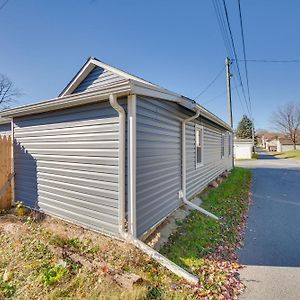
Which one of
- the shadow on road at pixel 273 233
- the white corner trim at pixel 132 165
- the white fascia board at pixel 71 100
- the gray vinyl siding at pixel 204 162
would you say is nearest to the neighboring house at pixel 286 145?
the gray vinyl siding at pixel 204 162

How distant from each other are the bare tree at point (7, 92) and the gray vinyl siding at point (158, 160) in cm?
3549

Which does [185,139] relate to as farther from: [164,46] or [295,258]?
[164,46]

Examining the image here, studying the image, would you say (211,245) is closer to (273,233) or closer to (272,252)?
(272,252)

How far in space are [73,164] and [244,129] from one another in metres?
57.1

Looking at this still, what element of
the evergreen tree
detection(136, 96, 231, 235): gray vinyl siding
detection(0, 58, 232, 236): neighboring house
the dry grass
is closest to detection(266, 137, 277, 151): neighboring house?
the evergreen tree

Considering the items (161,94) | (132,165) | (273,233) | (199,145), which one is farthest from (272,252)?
(199,145)

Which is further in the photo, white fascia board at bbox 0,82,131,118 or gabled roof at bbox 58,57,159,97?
gabled roof at bbox 58,57,159,97

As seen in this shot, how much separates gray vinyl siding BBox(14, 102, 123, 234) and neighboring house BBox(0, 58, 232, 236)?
0.7 inches

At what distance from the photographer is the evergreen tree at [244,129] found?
54500 millimetres

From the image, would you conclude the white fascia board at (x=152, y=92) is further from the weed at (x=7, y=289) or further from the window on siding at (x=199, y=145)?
the weed at (x=7, y=289)

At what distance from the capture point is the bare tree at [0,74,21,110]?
33031mm

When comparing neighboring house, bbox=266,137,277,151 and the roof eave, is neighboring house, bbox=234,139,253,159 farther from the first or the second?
neighboring house, bbox=266,137,277,151

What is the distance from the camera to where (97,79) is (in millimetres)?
8883

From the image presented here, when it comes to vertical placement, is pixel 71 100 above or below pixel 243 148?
above
